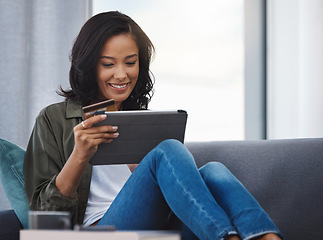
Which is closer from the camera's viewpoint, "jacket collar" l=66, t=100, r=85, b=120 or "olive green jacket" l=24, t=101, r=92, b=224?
"olive green jacket" l=24, t=101, r=92, b=224

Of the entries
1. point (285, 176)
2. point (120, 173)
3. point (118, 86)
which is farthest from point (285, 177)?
point (118, 86)

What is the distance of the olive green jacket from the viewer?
4.40 feet

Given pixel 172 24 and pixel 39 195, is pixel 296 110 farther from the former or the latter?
pixel 39 195

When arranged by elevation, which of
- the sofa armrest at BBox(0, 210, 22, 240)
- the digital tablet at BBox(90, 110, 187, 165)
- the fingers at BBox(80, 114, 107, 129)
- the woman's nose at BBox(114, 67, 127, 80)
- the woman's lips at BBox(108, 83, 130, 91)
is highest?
the woman's nose at BBox(114, 67, 127, 80)

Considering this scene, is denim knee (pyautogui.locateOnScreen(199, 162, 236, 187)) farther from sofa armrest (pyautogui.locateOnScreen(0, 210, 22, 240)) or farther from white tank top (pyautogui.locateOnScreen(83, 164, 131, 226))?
sofa armrest (pyautogui.locateOnScreen(0, 210, 22, 240))

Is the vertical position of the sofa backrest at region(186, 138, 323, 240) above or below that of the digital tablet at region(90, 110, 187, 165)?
below

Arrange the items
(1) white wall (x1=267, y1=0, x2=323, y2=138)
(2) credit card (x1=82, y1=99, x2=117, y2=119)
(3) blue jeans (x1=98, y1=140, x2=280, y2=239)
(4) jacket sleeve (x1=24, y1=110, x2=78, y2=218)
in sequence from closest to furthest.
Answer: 1. (3) blue jeans (x1=98, y1=140, x2=280, y2=239)
2. (2) credit card (x1=82, y1=99, x2=117, y2=119)
3. (4) jacket sleeve (x1=24, y1=110, x2=78, y2=218)
4. (1) white wall (x1=267, y1=0, x2=323, y2=138)

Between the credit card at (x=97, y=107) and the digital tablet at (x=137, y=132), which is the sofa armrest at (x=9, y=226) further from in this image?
the credit card at (x=97, y=107)

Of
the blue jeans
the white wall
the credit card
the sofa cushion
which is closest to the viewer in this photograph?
the blue jeans

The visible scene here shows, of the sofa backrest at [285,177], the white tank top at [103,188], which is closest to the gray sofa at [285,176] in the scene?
the sofa backrest at [285,177]

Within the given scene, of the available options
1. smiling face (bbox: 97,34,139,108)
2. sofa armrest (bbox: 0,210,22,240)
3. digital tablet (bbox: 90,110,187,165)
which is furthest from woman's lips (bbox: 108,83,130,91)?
sofa armrest (bbox: 0,210,22,240)

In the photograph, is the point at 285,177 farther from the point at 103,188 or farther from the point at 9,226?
the point at 9,226

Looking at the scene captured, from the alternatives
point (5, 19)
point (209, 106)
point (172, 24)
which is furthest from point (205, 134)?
point (5, 19)

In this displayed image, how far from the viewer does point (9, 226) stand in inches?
54.2
